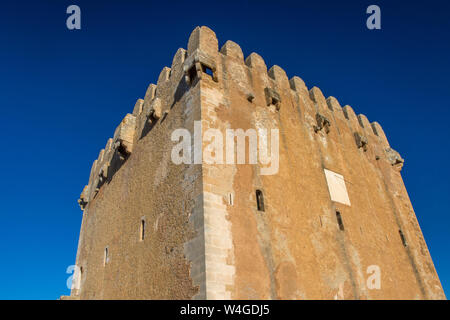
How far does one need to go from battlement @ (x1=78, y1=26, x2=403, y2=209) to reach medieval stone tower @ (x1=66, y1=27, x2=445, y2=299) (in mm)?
49

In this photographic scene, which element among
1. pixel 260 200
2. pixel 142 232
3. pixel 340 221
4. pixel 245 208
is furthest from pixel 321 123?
pixel 142 232

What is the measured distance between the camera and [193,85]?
8.59m

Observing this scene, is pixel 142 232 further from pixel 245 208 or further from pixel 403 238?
pixel 403 238

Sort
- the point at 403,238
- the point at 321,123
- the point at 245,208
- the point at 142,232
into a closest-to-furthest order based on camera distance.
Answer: the point at 245,208
the point at 142,232
the point at 321,123
the point at 403,238

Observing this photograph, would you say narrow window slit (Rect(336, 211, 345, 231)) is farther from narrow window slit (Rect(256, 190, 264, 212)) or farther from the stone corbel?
narrow window slit (Rect(256, 190, 264, 212))

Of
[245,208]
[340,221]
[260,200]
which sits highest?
[340,221]

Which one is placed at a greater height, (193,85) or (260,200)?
(193,85)

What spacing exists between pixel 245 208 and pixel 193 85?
3403 mm

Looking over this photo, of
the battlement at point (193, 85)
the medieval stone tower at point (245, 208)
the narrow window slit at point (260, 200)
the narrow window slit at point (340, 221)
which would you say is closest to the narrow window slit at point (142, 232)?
the medieval stone tower at point (245, 208)

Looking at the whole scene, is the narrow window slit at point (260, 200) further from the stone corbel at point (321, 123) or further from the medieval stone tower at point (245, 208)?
the stone corbel at point (321, 123)

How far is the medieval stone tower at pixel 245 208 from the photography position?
275 inches

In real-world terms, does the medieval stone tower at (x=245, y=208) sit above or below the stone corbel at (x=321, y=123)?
below

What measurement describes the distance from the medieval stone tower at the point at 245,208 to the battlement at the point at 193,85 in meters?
0.05
